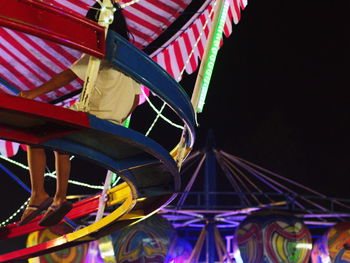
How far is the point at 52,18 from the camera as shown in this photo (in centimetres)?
265

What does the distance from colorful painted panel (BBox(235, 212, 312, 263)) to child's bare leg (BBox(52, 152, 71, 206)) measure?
6.82 m

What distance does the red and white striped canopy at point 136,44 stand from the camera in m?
5.12

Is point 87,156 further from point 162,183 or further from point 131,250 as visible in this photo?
point 131,250

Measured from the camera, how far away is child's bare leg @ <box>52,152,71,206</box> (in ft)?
12.1

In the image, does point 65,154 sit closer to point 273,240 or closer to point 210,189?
point 273,240

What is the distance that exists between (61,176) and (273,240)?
22.6ft

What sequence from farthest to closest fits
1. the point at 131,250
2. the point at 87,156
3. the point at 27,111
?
the point at 131,250 → the point at 87,156 → the point at 27,111

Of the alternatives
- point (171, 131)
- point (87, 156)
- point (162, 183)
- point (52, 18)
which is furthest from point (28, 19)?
point (171, 131)

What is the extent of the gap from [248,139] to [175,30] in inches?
547

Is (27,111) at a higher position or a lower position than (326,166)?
lower

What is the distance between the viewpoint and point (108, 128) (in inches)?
111

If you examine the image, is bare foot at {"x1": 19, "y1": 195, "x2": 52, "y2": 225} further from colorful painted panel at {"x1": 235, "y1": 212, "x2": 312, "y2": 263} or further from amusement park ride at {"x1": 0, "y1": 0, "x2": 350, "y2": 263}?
colorful painted panel at {"x1": 235, "y1": 212, "x2": 312, "y2": 263}

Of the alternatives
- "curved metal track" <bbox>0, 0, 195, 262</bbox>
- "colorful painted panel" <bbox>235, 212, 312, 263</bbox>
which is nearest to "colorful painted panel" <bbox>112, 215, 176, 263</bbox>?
"colorful painted panel" <bbox>235, 212, 312, 263</bbox>

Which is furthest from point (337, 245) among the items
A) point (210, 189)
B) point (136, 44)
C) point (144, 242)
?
point (136, 44)
